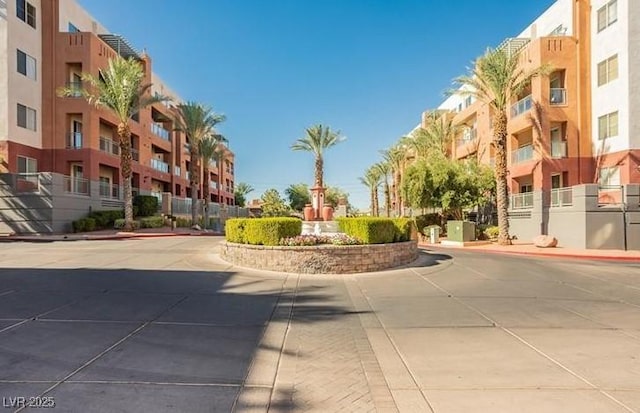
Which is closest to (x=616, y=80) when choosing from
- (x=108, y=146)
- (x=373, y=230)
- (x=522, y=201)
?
(x=522, y=201)

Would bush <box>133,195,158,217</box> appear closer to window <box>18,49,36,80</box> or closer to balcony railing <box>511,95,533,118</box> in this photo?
window <box>18,49,36,80</box>

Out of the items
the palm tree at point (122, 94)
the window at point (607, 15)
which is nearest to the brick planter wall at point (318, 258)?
the palm tree at point (122, 94)

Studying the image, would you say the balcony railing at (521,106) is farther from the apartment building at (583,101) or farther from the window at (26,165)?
the window at (26,165)

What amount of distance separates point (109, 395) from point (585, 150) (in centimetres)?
3107

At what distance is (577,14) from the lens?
2742cm

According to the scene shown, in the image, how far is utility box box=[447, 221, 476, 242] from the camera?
25578 millimetres

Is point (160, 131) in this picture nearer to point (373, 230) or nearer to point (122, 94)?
point (122, 94)

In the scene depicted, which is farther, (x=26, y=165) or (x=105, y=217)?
(x=105, y=217)

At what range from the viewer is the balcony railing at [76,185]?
27.6 metres

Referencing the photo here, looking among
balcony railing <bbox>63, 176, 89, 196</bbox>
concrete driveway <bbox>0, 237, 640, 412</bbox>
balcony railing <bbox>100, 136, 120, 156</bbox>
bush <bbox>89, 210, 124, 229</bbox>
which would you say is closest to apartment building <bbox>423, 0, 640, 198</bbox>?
concrete driveway <bbox>0, 237, 640, 412</bbox>

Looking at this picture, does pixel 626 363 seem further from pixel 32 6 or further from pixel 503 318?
pixel 32 6

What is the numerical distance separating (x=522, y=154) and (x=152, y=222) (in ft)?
95.1

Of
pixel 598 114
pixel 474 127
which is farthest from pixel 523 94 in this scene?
pixel 474 127

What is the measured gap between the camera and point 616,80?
25125 mm
